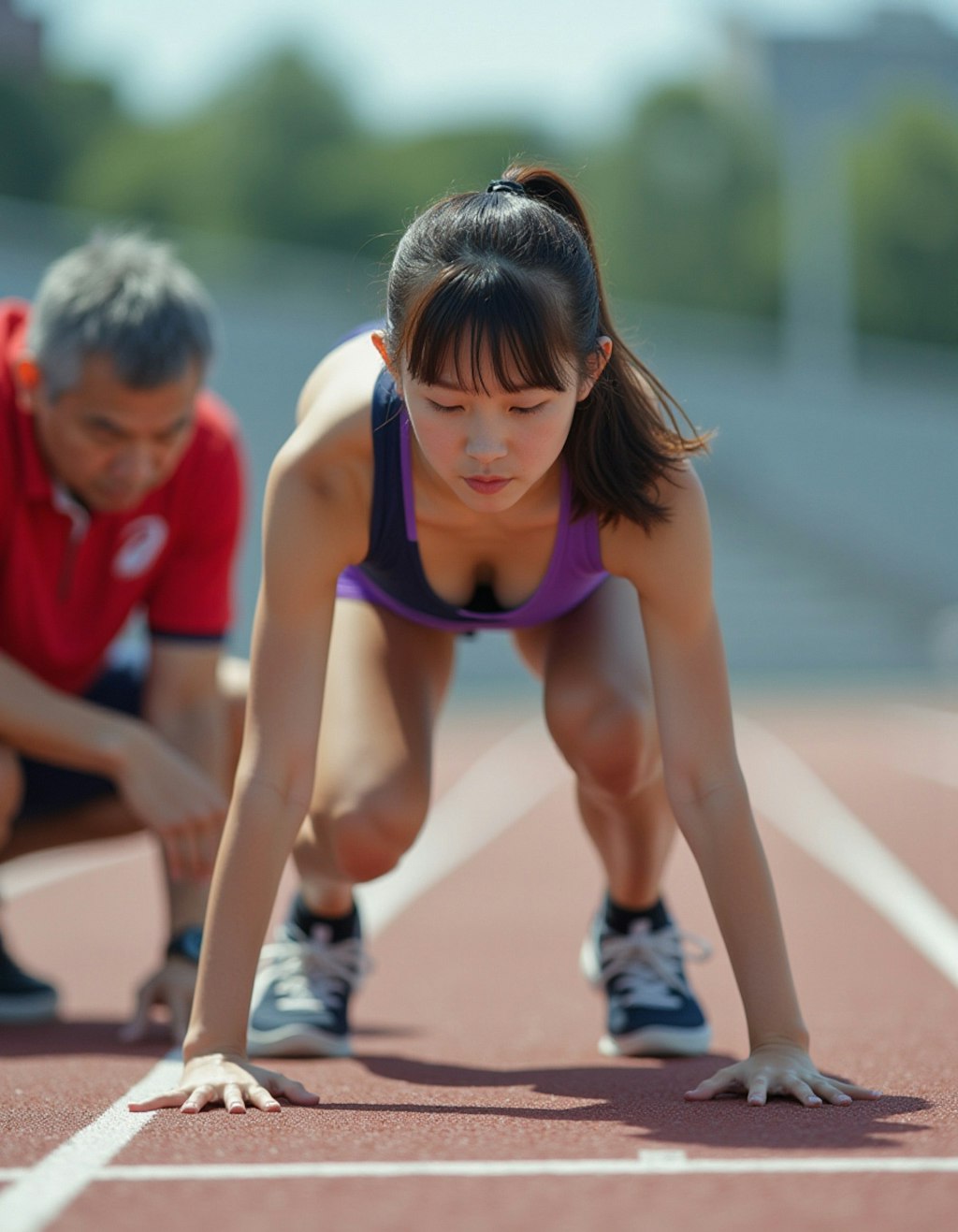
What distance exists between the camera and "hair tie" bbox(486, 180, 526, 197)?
282 cm

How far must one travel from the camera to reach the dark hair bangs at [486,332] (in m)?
2.52

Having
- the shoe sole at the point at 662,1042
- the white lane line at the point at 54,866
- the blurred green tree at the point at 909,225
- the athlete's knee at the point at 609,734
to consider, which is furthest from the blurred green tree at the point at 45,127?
the shoe sole at the point at 662,1042

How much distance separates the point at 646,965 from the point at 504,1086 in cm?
66

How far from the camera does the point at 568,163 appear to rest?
37.2 metres

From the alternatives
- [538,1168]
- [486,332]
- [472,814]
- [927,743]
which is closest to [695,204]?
[927,743]

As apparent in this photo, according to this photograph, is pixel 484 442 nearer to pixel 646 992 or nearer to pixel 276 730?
pixel 276 730

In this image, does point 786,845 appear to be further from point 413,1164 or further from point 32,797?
point 413,1164

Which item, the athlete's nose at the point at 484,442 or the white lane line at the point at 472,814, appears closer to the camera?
the athlete's nose at the point at 484,442

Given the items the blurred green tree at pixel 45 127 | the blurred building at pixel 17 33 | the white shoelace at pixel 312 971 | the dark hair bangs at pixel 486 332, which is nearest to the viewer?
the dark hair bangs at pixel 486 332

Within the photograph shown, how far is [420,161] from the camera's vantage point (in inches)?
1740

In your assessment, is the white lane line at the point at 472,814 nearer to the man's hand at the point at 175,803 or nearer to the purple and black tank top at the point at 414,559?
the man's hand at the point at 175,803

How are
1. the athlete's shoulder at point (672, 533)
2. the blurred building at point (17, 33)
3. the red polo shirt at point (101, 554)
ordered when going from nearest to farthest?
the athlete's shoulder at point (672, 533)
the red polo shirt at point (101, 554)
the blurred building at point (17, 33)

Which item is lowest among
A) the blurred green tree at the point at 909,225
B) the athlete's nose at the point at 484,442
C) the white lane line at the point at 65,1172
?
the white lane line at the point at 65,1172

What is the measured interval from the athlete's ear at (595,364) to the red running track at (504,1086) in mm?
1089
